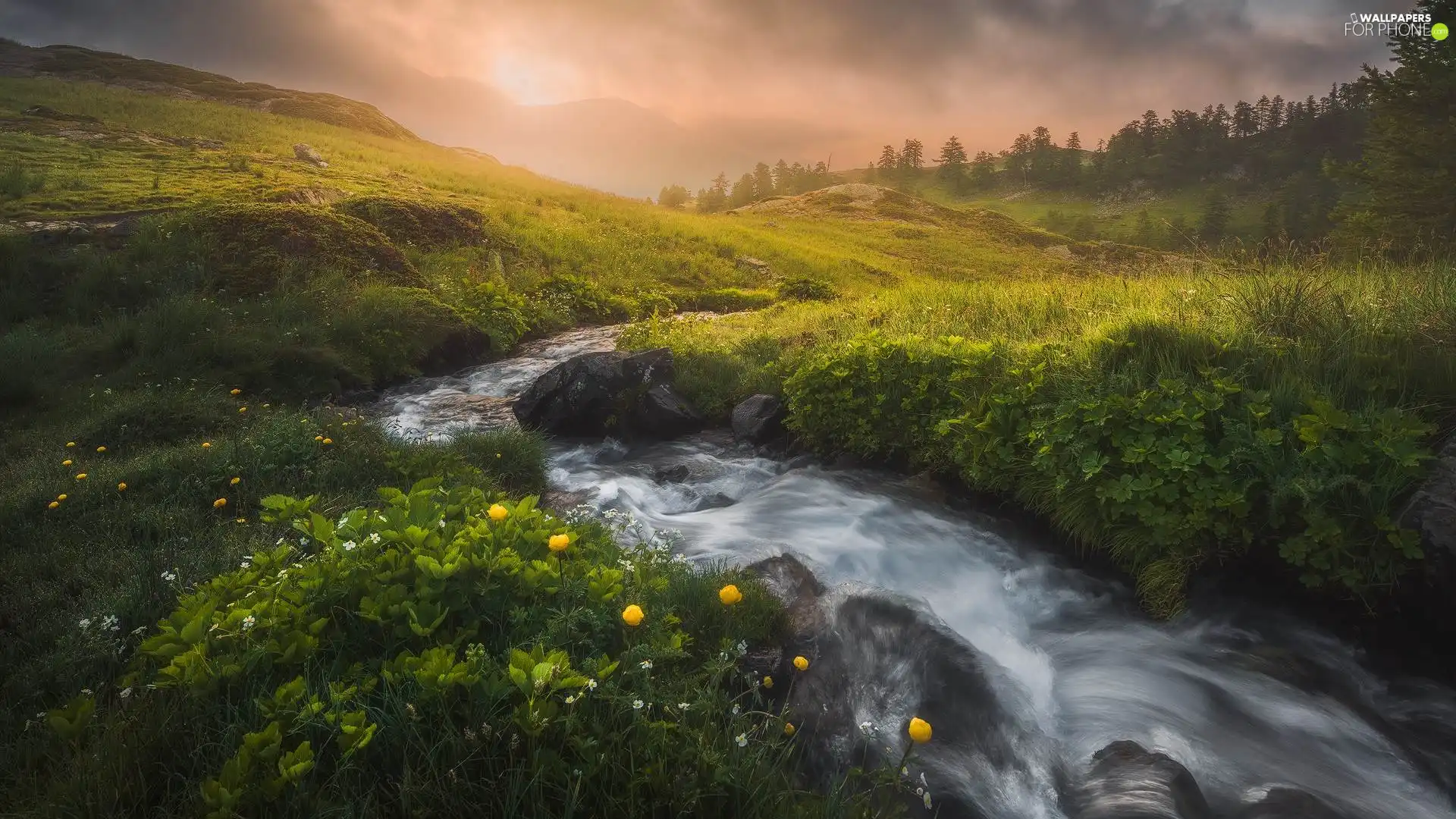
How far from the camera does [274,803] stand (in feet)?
6.36

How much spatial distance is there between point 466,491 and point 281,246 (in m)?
13.4

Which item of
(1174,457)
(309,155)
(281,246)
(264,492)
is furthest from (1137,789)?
(309,155)

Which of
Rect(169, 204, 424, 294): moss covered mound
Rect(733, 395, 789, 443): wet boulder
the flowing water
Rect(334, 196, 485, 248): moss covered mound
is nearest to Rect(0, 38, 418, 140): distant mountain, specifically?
Rect(334, 196, 485, 248): moss covered mound

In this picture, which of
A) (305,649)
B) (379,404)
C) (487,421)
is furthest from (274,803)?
(379,404)

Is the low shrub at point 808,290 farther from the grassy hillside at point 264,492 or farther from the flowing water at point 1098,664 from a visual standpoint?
the flowing water at point 1098,664

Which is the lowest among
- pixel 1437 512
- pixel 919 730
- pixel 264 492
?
pixel 264 492

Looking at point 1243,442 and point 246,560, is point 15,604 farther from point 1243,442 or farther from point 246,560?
point 1243,442

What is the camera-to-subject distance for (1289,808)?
3383 millimetres

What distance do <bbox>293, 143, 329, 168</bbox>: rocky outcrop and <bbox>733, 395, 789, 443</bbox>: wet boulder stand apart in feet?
81.6

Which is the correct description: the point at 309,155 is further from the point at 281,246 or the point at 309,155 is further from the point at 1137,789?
the point at 1137,789

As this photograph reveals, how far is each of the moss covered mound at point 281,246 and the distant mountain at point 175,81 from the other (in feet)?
124

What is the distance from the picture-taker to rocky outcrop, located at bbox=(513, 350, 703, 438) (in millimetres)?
9250

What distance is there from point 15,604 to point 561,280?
15.1 metres

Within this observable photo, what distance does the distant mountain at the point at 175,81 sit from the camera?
4431 centimetres
